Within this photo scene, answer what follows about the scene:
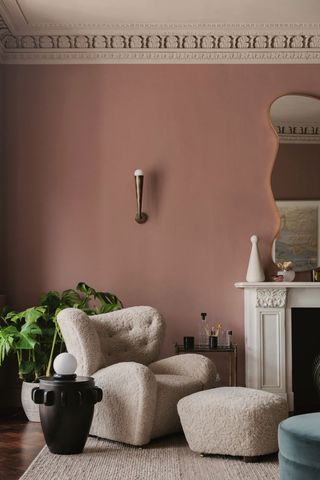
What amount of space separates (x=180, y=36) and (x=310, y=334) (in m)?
2.70

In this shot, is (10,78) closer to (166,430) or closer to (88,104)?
(88,104)

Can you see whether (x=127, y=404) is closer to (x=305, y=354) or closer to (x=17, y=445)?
(x=17, y=445)

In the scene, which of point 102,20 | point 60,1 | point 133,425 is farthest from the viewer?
point 102,20

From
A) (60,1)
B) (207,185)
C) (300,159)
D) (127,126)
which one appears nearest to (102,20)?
(60,1)

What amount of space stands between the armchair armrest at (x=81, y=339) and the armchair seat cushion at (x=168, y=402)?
0.44m

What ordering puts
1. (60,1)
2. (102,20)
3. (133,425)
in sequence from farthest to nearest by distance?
(102,20) < (60,1) < (133,425)

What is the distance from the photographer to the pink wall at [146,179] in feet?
19.3

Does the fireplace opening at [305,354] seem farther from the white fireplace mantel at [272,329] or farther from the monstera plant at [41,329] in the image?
the monstera plant at [41,329]

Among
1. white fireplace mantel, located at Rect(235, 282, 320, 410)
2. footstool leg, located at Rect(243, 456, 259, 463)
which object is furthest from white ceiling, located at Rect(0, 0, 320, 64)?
footstool leg, located at Rect(243, 456, 259, 463)

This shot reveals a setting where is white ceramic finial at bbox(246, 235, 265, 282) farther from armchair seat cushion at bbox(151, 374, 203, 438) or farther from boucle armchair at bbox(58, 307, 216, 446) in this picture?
armchair seat cushion at bbox(151, 374, 203, 438)

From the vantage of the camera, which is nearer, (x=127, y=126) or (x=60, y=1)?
(x=60, y=1)

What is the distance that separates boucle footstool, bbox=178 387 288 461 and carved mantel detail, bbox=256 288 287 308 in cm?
168

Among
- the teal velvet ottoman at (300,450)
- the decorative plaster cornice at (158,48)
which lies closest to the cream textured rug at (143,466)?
the teal velvet ottoman at (300,450)

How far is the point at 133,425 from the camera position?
421 cm
